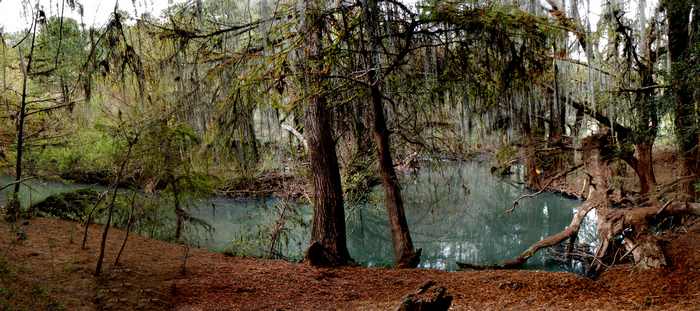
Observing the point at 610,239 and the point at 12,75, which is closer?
the point at 610,239

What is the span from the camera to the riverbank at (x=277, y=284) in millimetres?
4289

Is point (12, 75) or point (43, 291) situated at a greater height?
point (12, 75)

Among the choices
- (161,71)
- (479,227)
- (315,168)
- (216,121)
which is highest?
(161,71)

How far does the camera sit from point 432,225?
13.2 meters

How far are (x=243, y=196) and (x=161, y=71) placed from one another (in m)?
11.9

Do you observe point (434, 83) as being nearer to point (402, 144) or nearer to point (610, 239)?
point (402, 144)

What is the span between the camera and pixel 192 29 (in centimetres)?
550

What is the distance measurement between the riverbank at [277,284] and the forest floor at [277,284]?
10mm

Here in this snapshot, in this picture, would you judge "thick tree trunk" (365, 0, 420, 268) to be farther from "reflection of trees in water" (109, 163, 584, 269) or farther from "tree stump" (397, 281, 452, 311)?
"tree stump" (397, 281, 452, 311)

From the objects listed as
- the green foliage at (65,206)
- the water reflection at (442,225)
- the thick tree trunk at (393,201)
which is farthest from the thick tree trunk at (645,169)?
the green foliage at (65,206)

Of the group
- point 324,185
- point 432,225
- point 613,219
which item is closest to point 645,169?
point 613,219

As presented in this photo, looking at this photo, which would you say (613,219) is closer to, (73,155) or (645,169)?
(645,169)

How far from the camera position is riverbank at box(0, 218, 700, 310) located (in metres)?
4.29

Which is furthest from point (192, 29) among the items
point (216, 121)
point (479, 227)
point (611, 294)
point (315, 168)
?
point (479, 227)
